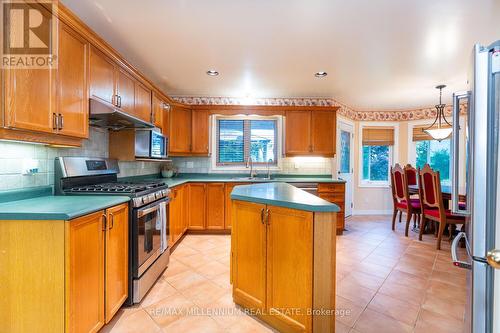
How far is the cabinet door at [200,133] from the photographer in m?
4.12

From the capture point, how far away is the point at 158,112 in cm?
337

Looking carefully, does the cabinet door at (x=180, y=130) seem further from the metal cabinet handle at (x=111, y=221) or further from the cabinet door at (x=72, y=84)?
the metal cabinet handle at (x=111, y=221)

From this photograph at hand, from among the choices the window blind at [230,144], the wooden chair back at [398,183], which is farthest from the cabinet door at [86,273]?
the wooden chair back at [398,183]

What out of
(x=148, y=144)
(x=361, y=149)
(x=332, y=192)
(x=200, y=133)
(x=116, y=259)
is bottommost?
(x=116, y=259)

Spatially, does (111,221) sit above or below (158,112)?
below

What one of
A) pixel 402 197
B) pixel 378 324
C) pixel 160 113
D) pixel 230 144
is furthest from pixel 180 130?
pixel 402 197

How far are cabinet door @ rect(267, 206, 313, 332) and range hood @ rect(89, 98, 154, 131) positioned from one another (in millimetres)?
1608

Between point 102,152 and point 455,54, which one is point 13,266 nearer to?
point 102,152

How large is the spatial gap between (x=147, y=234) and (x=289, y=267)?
1341 millimetres

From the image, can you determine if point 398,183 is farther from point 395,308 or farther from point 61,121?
point 61,121

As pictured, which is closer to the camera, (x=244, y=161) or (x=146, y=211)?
(x=146, y=211)

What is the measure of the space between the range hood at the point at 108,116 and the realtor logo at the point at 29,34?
1.39ft

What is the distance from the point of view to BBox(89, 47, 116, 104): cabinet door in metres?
1.96

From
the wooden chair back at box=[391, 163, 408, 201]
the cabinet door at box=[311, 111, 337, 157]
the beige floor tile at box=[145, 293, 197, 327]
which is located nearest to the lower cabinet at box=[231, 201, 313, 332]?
the beige floor tile at box=[145, 293, 197, 327]
